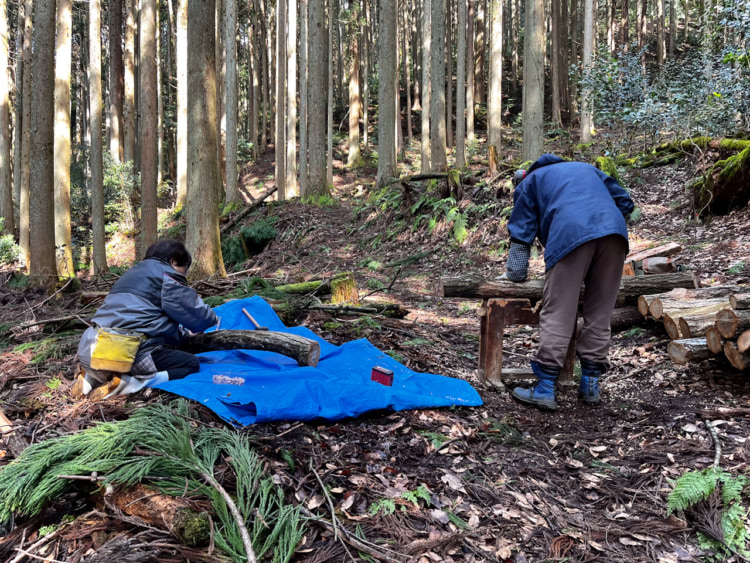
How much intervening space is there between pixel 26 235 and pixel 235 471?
52.5 feet

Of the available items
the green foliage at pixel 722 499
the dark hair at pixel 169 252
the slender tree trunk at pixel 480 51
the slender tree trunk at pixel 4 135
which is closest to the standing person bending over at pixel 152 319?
the dark hair at pixel 169 252

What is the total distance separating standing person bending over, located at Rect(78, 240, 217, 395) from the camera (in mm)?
3488

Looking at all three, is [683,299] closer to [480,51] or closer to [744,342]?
[744,342]

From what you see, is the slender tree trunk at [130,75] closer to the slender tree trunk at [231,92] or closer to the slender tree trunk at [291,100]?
the slender tree trunk at [231,92]

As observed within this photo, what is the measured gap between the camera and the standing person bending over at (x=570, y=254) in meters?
3.73

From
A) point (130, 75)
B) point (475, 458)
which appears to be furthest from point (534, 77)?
point (130, 75)

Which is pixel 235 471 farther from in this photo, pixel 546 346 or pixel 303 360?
pixel 546 346

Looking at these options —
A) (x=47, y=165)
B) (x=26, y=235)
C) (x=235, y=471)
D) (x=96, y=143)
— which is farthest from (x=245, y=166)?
(x=235, y=471)

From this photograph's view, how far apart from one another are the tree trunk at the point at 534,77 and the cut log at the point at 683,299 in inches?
235

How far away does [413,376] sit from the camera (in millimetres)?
4184

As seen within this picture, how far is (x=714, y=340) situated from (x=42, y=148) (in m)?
10.9

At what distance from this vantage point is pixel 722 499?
7.97ft

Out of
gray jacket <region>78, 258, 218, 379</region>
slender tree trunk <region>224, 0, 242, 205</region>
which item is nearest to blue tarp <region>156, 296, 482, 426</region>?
gray jacket <region>78, 258, 218, 379</region>

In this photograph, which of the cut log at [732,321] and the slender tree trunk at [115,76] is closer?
the cut log at [732,321]
